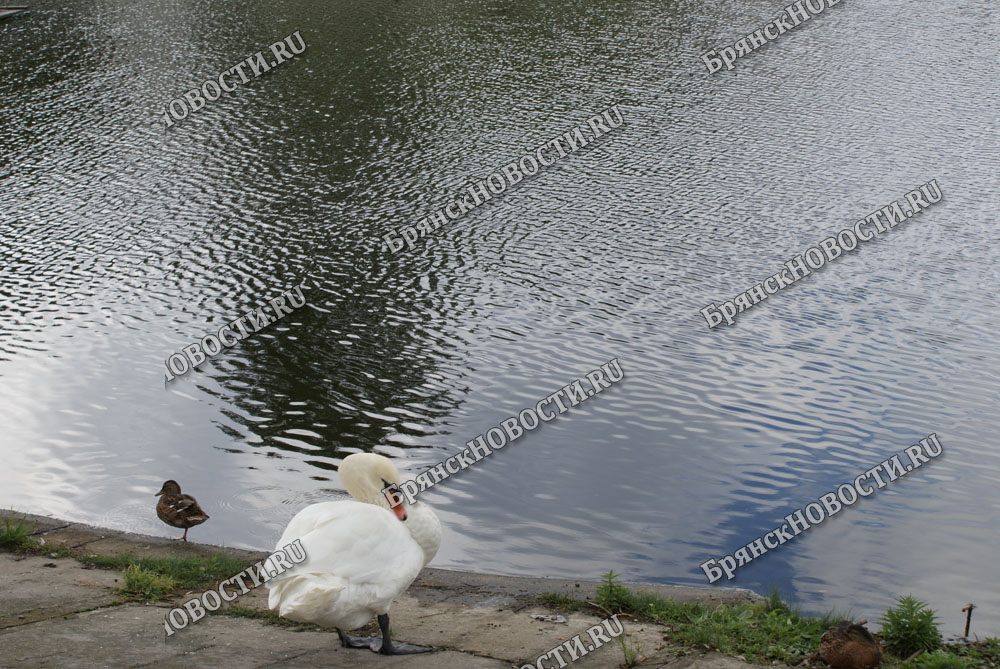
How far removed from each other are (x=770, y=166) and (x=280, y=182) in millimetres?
10606

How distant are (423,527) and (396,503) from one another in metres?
0.25

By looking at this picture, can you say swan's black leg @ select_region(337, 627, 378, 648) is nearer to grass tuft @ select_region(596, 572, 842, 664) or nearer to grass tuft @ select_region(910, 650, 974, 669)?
grass tuft @ select_region(596, 572, 842, 664)

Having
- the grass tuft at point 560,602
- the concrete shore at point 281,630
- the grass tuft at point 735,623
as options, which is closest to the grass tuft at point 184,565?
the concrete shore at point 281,630

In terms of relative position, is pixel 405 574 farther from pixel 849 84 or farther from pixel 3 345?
pixel 849 84

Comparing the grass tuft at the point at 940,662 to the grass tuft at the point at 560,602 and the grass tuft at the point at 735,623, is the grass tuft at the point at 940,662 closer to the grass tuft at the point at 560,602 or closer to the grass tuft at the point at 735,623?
the grass tuft at the point at 735,623

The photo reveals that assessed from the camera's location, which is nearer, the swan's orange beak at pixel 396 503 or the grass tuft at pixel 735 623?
the grass tuft at pixel 735 623

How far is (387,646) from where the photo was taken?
666 centimetres

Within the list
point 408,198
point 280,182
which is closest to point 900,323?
point 408,198

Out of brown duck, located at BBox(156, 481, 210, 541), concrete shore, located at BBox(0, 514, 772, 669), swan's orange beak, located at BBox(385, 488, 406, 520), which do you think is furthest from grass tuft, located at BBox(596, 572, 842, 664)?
brown duck, located at BBox(156, 481, 210, 541)

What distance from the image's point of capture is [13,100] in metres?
27.2

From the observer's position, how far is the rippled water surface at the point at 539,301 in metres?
11.2

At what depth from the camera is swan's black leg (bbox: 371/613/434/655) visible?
664cm

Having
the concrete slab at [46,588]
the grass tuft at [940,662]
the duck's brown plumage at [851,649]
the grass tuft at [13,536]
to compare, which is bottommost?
the grass tuft at [940,662]

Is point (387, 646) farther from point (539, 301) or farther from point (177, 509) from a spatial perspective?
point (539, 301)
